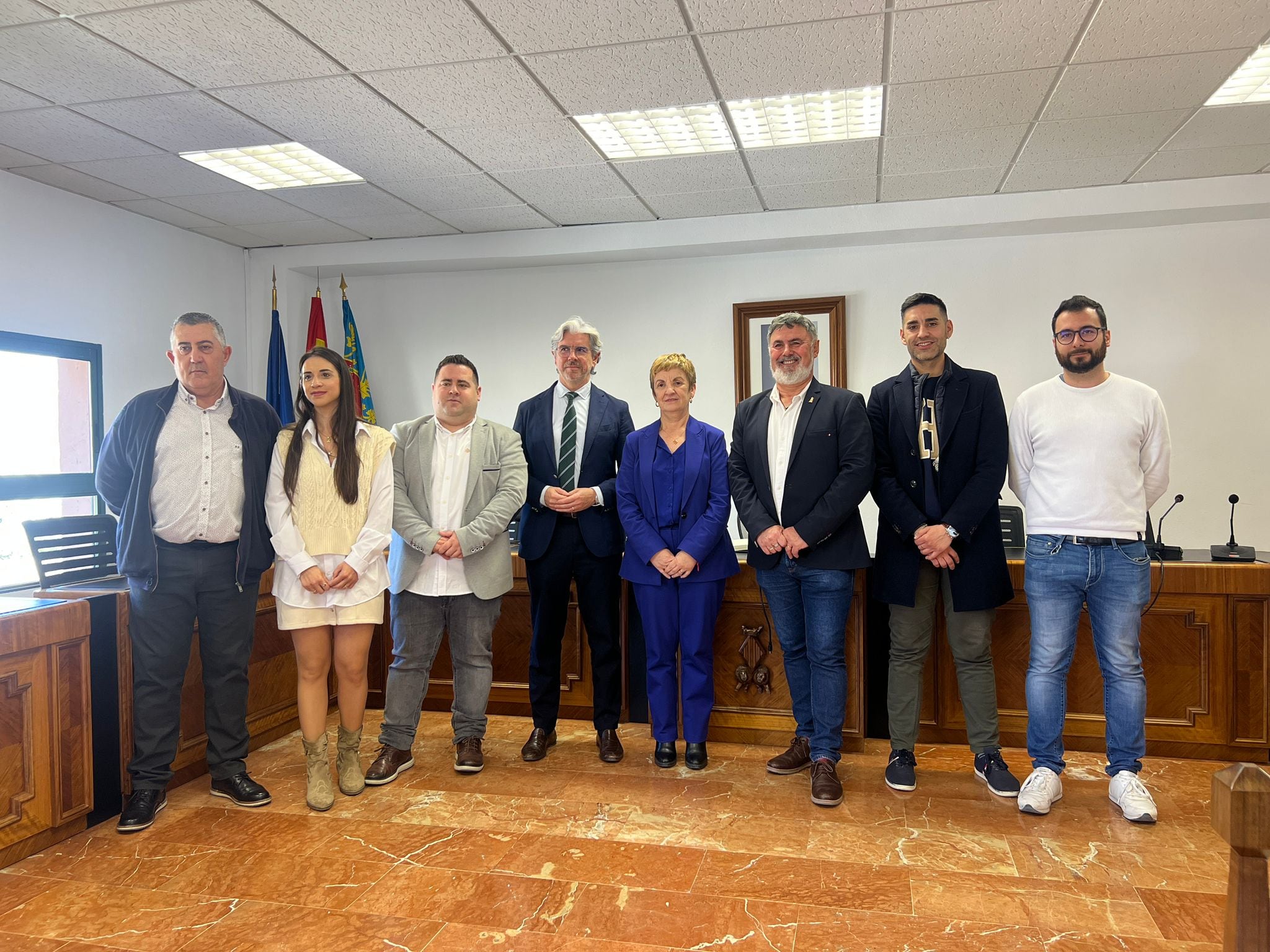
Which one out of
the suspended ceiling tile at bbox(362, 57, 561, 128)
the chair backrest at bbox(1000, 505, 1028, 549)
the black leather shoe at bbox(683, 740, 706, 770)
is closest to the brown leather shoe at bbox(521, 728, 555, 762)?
the black leather shoe at bbox(683, 740, 706, 770)

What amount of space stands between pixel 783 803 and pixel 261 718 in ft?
7.58

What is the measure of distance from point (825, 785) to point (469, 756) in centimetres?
140

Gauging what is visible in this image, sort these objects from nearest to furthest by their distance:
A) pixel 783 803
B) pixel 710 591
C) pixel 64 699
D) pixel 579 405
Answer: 1. pixel 64 699
2. pixel 783 803
3. pixel 710 591
4. pixel 579 405

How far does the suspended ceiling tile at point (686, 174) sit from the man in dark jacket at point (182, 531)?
2.37 metres

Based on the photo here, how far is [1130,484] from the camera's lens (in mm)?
2994

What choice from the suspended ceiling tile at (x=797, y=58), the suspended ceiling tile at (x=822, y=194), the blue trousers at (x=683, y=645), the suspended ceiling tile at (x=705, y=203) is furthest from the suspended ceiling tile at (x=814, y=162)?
the blue trousers at (x=683, y=645)

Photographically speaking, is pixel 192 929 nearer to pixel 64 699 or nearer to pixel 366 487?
pixel 64 699

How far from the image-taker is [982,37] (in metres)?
3.16

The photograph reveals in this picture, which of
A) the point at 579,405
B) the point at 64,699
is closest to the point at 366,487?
the point at 579,405

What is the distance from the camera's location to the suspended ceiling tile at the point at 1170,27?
116 inches

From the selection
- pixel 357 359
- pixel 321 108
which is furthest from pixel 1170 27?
pixel 357 359

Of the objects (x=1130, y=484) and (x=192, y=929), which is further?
(x=1130, y=484)

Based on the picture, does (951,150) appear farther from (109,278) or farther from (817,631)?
(109,278)

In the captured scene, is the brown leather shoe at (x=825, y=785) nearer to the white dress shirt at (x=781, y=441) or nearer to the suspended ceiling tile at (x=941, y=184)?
the white dress shirt at (x=781, y=441)
